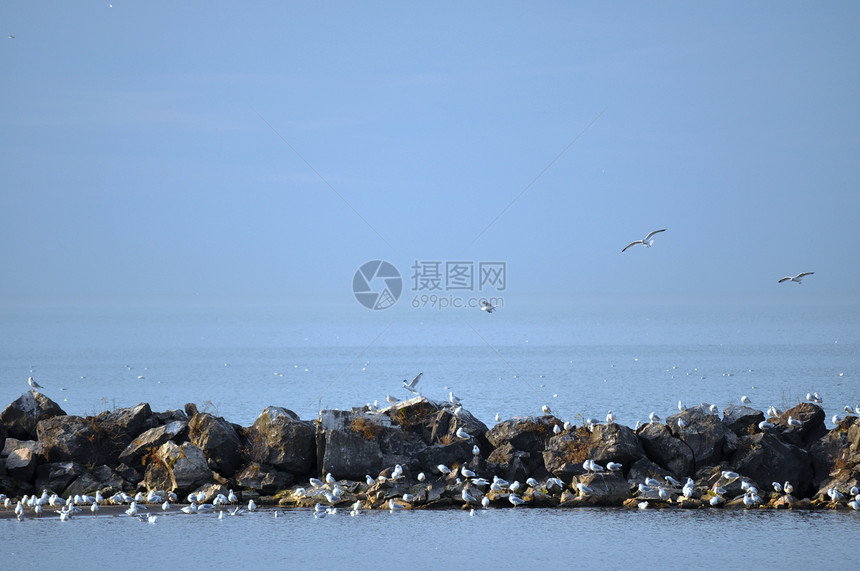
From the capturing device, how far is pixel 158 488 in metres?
20.2

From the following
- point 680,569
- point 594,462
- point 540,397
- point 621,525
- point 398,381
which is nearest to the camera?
point 680,569

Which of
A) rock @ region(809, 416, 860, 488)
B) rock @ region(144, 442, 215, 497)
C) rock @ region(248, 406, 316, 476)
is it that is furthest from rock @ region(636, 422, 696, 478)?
rock @ region(144, 442, 215, 497)

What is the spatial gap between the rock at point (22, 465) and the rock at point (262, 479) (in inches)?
183

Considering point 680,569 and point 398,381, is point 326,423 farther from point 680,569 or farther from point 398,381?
point 398,381

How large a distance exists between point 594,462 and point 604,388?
1258 inches

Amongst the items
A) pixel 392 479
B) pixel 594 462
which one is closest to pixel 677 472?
pixel 594 462

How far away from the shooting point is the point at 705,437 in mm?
20062


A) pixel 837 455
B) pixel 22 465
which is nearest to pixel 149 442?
pixel 22 465

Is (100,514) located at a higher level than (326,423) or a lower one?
lower

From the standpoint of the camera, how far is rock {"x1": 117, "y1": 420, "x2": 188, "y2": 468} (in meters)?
20.8

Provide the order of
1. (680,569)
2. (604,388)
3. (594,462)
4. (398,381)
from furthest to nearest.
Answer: (398,381), (604,388), (594,462), (680,569)

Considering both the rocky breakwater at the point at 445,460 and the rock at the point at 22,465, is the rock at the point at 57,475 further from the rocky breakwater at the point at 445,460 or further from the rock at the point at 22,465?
the rock at the point at 22,465

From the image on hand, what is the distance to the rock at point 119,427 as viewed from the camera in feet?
69.5

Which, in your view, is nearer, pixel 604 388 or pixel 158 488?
pixel 158 488
